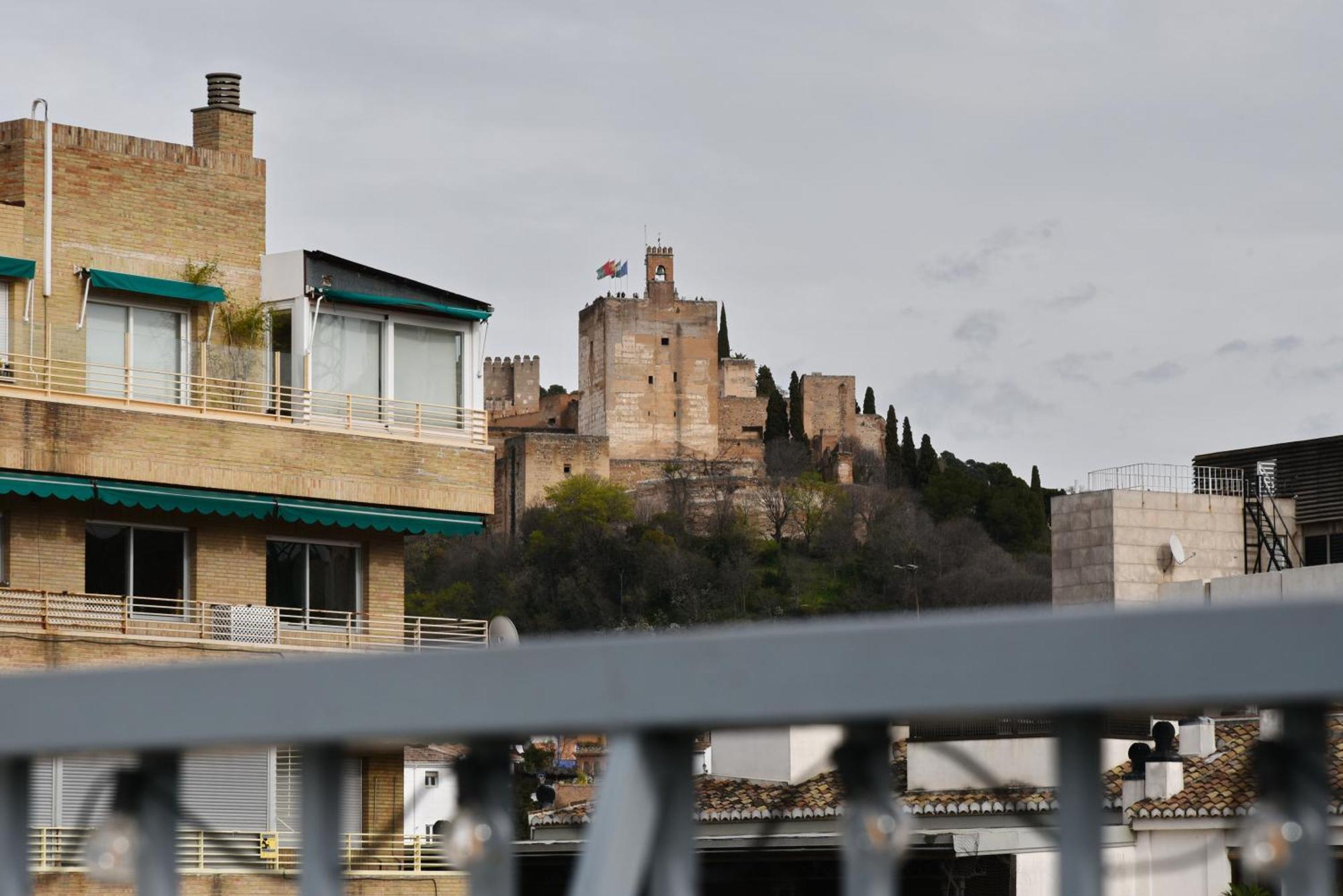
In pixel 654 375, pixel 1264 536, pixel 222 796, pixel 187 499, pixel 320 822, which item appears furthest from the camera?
pixel 654 375

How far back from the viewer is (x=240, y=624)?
24797 mm

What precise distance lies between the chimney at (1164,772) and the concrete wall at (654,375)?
102m

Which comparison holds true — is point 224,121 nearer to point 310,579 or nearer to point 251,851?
point 310,579

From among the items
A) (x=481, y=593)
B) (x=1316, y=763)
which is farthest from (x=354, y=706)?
(x=481, y=593)

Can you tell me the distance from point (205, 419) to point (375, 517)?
2594 millimetres

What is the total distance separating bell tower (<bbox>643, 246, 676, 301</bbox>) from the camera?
415 feet

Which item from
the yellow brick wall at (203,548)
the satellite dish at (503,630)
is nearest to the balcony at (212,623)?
the yellow brick wall at (203,548)

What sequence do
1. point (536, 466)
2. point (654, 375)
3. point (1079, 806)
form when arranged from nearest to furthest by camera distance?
point (1079, 806), point (536, 466), point (654, 375)

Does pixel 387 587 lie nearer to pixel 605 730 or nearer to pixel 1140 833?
pixel 1140 833

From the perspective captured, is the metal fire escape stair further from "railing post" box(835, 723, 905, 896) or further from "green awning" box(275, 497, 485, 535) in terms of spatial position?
"railing post" box(835, 723, 905, 896)

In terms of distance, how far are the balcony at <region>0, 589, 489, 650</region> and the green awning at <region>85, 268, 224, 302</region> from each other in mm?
3824

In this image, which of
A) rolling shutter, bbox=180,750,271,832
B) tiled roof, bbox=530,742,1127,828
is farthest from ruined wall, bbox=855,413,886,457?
rolling shutter, bbox=180,750,271,832

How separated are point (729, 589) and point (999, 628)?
102682 millimetres

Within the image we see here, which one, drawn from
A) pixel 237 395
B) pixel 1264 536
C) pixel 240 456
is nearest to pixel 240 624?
pixel 240 456
